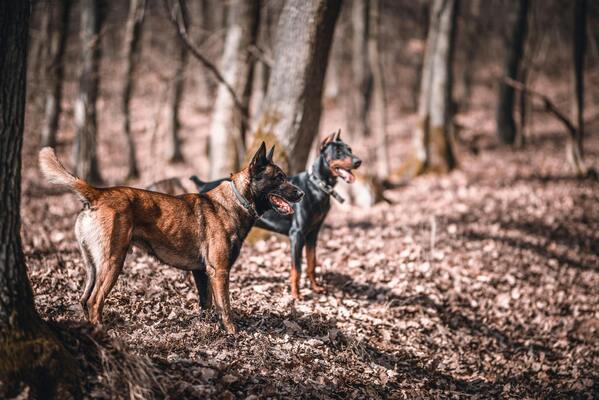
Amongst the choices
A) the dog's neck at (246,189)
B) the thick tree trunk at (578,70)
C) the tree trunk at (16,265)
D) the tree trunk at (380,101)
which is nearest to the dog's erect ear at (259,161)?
the dog's neck at (246,189)

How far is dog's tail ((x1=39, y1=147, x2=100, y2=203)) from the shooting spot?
14.2 ft

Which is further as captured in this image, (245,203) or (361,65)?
(361,65)

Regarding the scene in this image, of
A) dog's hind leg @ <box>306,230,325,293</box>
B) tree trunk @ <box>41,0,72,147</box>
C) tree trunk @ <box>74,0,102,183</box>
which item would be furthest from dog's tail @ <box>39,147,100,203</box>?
tree trunk @ <box>41,0,72,147</box>

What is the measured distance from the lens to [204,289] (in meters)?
5.76

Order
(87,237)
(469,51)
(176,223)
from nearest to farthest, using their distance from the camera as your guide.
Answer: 1. (87,237)
2. (176,223)
3. (469,51)

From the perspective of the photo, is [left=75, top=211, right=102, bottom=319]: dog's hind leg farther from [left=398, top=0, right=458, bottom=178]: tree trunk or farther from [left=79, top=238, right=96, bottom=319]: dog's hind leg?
[left=398, top=0, right=458, bottom=178]: tree trunk

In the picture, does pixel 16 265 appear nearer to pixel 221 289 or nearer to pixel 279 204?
pixel 221 289

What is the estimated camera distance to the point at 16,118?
380 centimetres

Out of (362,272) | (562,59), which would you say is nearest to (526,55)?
(362,272)

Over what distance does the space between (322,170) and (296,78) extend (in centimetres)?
247

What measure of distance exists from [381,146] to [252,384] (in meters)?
13.3

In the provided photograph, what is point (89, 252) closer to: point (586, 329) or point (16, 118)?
point (16, 118)

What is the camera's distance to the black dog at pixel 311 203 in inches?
269

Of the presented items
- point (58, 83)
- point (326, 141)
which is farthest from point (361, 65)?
point (326, 141)
